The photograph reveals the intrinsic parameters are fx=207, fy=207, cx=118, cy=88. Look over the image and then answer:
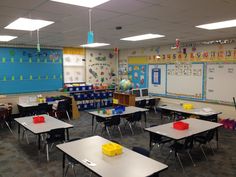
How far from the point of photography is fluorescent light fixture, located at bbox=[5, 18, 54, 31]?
430 centimetres

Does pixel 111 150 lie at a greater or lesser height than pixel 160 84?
lesser

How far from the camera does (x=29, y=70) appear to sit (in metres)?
8.86

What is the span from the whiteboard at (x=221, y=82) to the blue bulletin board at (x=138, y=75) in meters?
3.19

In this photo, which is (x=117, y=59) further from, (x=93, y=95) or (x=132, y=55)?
(x=93, y=95)

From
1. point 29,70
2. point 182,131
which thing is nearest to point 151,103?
point 182,131

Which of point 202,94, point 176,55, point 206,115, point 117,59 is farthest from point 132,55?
point 206,115

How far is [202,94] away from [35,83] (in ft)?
22.7

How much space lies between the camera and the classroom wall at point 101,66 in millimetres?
10734

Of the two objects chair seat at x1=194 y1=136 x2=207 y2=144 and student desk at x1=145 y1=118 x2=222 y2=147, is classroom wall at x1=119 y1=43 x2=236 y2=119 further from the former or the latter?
chair seat at x1=194 y1=136 x2=207 y2=144

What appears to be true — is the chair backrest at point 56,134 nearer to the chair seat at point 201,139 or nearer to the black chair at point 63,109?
the chair seat at point 201,139

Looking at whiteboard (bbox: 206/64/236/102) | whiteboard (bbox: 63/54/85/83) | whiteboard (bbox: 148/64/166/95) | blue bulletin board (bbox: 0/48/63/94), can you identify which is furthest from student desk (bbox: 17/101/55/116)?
whiteboard (bbox: 206/64/236/102)

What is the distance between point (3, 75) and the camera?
825 centimetres

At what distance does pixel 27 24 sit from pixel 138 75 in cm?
656

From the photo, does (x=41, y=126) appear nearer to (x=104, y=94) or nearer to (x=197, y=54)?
(x=104, y=94)
